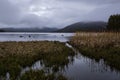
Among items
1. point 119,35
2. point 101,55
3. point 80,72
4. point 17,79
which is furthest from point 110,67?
point 119,35

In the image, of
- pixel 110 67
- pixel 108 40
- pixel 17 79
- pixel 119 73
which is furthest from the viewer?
pixel 108 40

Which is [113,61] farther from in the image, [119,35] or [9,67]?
[119,35]

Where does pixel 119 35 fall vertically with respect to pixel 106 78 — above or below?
above

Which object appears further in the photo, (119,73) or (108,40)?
(108,40)

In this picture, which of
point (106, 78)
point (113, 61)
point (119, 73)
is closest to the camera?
point (106, 78)

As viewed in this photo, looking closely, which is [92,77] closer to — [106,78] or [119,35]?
[106,78]

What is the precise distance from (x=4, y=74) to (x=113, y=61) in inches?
350

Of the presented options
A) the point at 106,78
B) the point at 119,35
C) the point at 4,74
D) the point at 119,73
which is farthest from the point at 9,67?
the point at 119,35

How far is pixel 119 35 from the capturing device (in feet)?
95.7

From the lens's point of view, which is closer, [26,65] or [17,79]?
[17,79]

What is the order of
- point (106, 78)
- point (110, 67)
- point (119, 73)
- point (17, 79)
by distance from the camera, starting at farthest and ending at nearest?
point (110, 67) → point (119, 73) → point (106, 78) → point (17, 79)

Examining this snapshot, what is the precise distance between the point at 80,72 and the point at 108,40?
13.1m

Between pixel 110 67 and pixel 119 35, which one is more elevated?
pixel 119 35

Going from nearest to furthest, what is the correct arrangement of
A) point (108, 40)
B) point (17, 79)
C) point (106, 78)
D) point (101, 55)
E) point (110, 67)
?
1. point (17, 79)
2. point (106, 78)
3. point (110, 67)
4. point (101, 55)
5. point (108, 40)
